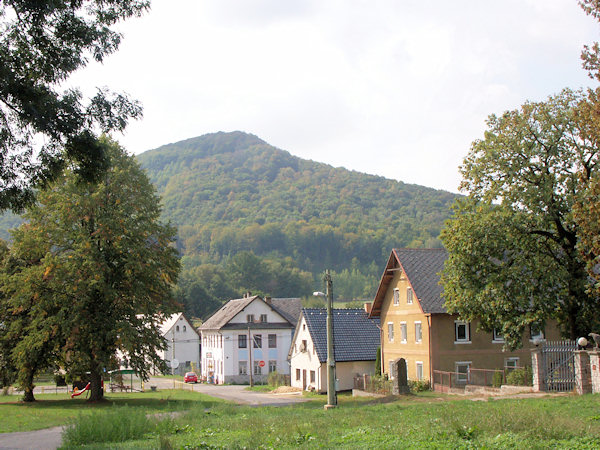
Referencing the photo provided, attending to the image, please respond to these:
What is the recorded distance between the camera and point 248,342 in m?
72.9

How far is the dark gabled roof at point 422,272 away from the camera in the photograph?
41375 mm

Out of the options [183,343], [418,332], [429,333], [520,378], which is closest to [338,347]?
[418,332]

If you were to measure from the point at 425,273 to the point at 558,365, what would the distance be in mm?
17131

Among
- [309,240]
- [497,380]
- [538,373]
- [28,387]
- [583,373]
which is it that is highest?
[309,240]

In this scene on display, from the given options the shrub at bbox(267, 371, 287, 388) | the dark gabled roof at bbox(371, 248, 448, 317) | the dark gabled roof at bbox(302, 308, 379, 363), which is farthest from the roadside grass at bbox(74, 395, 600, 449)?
the shrub at bbox(267, 371, 287, 388)

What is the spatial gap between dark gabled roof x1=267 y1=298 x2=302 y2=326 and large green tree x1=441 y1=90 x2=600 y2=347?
1892 inches

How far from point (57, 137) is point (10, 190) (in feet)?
6.52

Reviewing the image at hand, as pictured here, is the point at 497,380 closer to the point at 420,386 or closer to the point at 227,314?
the point at 420,386

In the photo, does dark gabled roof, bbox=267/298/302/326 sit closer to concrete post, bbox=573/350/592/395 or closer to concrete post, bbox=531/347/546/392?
concrete post, bbox=531/347/546/392

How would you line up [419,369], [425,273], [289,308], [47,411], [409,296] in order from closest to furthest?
[47,411] → [419,369] → [425,273] → [409,296] → [289,308]

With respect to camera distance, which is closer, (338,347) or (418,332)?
(418,332)

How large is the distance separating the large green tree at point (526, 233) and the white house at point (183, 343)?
6495 cm

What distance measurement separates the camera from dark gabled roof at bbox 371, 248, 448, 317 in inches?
1629

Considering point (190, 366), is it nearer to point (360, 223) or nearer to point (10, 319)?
point (10, 319)
